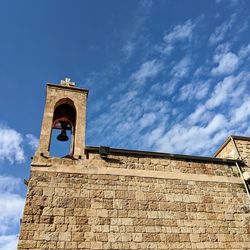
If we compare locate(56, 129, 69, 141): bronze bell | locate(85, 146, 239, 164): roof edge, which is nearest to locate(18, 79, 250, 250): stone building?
locate(85, 146, 239, 164): roof edge

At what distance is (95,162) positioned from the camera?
20.2ft

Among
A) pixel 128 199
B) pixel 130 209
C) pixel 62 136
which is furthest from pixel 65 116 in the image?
pixel 130 209

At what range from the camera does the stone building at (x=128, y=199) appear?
5.05m

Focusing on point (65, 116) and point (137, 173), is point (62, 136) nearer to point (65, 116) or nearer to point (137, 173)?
point (65, 116)

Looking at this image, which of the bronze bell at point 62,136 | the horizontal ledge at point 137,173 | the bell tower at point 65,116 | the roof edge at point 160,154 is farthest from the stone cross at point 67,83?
the horizontal ledge at point 137,173

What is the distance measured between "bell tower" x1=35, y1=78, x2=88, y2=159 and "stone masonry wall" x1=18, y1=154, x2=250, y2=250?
439 mm

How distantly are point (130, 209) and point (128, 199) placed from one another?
0.24 meters

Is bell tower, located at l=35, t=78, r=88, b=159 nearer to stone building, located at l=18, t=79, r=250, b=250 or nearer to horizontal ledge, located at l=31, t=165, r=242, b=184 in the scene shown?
stone building, located at l=18, t=79, r=250, b=250

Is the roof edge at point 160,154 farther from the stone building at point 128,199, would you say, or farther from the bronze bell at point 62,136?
the bronze bell at point 62,136

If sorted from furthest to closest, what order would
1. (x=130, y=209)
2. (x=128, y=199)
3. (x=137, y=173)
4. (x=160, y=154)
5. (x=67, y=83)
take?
(x=67, y=83), (x=160, y=154), (x=137, y=173), (x=128, y=199), (x=130, y=209)

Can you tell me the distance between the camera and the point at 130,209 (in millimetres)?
5582

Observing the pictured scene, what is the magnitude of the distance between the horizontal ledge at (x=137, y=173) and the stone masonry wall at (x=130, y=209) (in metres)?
0.03

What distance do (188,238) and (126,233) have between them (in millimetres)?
1373

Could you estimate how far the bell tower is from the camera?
20.4 feet
